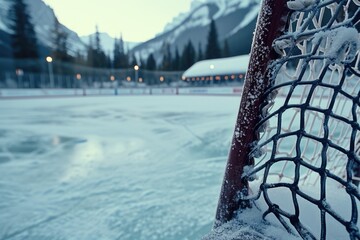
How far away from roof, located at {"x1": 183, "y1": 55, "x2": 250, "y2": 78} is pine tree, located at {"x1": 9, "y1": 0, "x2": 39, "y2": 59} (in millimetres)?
17927

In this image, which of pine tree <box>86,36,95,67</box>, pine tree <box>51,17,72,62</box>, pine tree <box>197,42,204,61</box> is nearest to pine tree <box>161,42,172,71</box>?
pine tree <box>197,42,204,61</box>

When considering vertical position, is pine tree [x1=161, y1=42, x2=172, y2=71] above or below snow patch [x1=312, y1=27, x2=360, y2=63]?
above

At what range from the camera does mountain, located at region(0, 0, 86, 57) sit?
24.8 metres

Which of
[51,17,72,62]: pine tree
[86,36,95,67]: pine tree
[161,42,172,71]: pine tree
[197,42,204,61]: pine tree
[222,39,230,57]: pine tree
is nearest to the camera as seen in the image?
[51,17,72,62]: pine tree

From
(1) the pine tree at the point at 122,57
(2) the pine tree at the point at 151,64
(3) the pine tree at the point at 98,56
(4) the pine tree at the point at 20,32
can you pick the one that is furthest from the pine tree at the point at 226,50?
(4) the pine tree at the point at 20,32

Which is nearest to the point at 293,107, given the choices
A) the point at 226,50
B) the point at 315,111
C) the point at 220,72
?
the point at 315,111

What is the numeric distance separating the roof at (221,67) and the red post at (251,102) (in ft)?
78.7

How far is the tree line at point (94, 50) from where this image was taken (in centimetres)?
2473

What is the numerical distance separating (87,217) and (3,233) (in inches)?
17.2

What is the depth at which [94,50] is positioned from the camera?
1459 inches

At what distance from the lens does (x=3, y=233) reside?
128cm

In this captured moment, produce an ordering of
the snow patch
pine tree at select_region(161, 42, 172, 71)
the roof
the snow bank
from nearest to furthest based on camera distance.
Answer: the snow patch
the snow bank
the roof
pine tree at select_region(161, 42, 172, 71)

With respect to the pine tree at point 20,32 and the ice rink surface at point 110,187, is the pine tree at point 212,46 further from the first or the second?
the ice rink surface at point 110,187

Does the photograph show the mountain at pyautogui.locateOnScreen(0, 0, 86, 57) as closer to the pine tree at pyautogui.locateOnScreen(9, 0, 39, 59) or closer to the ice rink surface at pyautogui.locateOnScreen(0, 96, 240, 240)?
the pine tree at pyautogui.locateOnScreen(9, 0, 39, 59)
